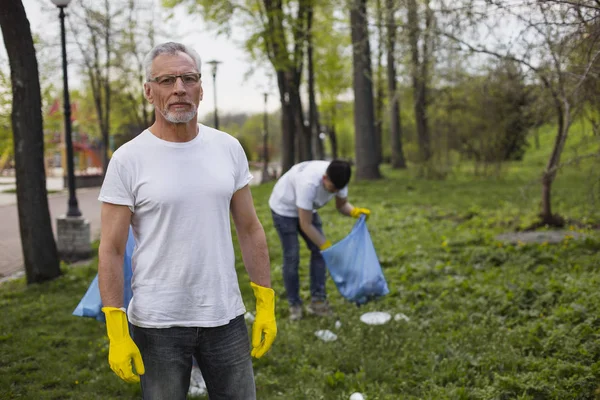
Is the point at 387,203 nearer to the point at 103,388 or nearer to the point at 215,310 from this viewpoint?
the point at 103,388

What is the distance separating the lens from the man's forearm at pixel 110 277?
2219 millimetres

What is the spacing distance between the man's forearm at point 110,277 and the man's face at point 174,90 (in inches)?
21.0

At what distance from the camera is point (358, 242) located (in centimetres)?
546

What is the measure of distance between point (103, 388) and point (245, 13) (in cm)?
1737

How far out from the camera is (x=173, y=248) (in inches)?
87.8

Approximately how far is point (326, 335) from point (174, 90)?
128 inches

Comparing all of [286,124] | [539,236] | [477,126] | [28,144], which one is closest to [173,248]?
[28,144]

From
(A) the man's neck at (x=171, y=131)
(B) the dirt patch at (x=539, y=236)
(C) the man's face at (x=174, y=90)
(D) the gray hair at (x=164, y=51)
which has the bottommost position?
(B) the dirt patch at (x=539, y=236)

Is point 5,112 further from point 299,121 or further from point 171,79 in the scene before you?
point 171,79

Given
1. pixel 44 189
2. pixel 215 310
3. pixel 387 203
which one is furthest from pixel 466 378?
pixel 387 203

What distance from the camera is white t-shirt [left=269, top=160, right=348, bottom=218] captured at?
529cm

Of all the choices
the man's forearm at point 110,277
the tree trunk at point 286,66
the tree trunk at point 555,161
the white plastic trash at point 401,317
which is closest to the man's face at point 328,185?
the white plastic trash at point 401,317

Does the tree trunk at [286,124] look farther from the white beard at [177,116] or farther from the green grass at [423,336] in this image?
the white beard at [177,116]

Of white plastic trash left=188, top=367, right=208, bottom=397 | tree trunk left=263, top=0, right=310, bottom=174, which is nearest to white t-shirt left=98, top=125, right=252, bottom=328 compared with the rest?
white plastic trash left=188, top=367, right=208, bottom=397
